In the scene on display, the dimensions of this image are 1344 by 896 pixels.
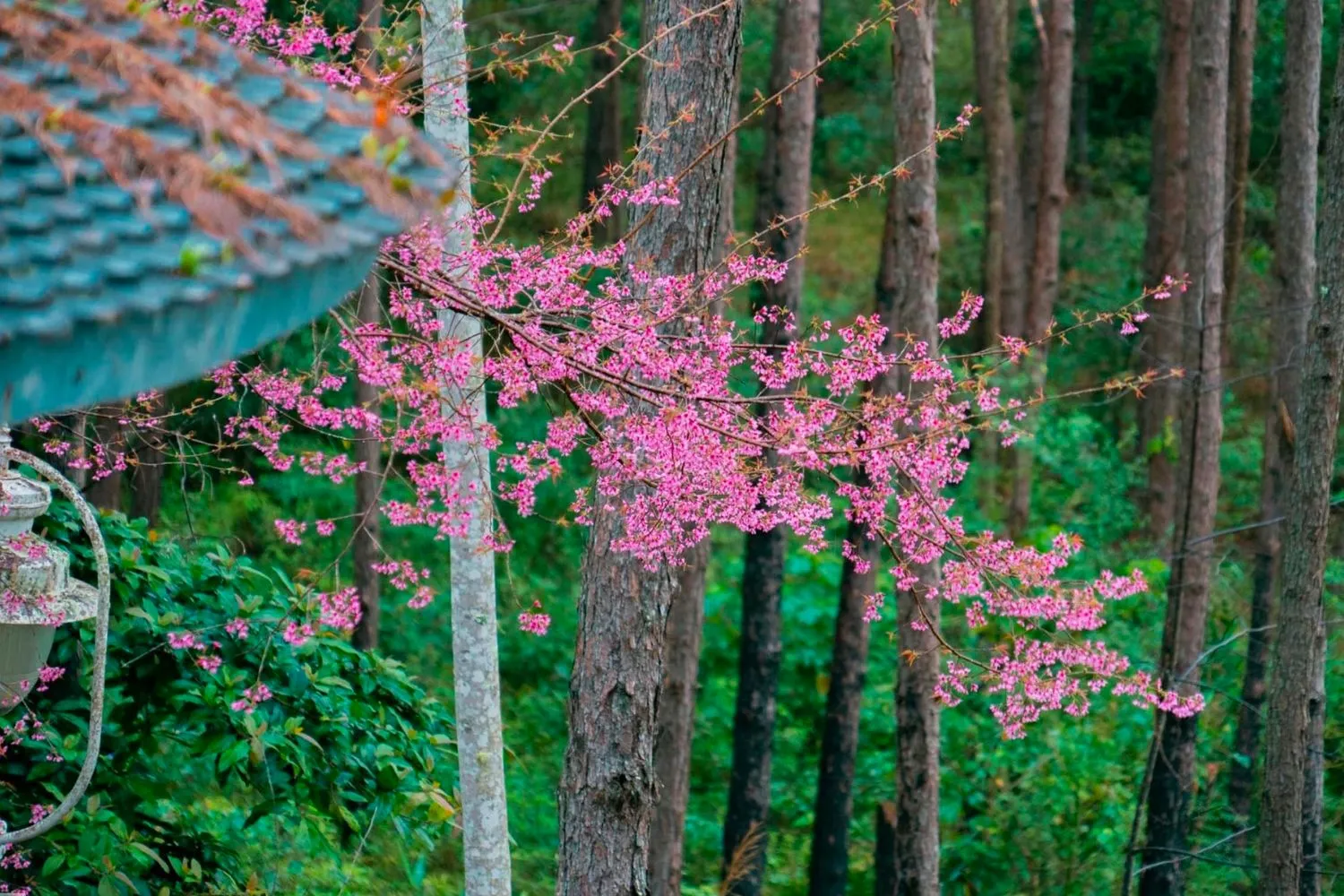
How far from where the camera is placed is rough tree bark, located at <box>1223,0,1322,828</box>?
474 inches

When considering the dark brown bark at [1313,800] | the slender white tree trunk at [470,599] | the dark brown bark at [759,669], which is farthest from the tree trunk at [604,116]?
the slender white tree trunk at [470,599]

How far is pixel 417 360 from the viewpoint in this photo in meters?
5.97

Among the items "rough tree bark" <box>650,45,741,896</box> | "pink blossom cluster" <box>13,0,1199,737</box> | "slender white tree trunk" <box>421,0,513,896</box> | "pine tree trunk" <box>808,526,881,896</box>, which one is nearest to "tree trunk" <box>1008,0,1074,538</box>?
"pine tree trunk" <box>808,526,881,896</box>

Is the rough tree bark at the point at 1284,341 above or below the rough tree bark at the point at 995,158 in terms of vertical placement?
below

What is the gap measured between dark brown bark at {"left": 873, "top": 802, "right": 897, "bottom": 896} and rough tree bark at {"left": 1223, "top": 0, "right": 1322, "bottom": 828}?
9.65ft

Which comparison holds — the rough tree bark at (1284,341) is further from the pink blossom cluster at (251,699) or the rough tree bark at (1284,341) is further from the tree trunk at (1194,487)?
the pink blossom cluster at (251,699)

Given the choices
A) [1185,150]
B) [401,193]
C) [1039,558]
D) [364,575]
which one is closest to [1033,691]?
[1039,558]

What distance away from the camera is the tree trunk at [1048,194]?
17.2 metres

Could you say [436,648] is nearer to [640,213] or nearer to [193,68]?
[640,213]

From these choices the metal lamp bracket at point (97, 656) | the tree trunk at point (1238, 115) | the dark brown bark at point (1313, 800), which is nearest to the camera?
the metal lamp bracket at point (97, 656)

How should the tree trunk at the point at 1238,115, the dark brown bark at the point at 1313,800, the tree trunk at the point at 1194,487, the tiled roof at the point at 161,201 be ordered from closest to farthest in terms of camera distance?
the tiled roof at the point at 161,201 → the dark brown bark at the point at 1313,800 → the tree trunk at the point at 1194,487 → the tree trunk at the point at 1238,115

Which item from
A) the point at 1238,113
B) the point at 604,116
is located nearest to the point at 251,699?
the point at 1238,113

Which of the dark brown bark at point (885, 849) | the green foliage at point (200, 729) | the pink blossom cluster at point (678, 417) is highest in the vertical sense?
the pink blossom cluster at point (678, 417)

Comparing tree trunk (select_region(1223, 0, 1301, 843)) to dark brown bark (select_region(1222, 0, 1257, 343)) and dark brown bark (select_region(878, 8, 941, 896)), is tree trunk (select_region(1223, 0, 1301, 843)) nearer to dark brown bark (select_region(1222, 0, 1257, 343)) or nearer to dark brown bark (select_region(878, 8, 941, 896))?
dark brown bark (select_region(1222, 0, 1257, 343))
